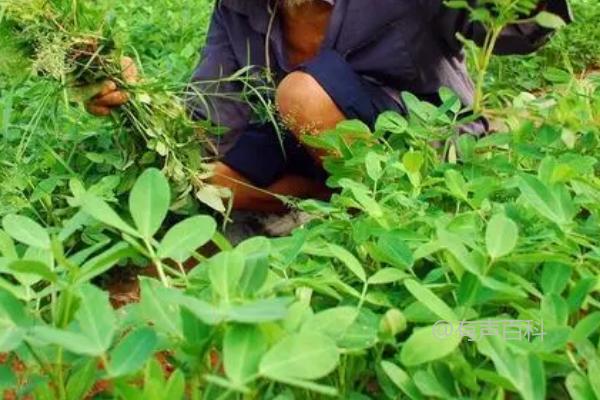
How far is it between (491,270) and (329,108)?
3.18ft

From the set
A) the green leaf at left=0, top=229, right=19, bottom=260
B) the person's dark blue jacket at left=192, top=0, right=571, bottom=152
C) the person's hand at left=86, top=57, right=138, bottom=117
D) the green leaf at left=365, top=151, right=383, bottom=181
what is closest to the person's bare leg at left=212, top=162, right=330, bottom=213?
the person's dark blue jacket at left=192, top=0, right=571, bottom=152

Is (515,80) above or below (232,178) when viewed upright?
below

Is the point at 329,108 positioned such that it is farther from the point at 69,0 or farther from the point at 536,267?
the point at 536,267

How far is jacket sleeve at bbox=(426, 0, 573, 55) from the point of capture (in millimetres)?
1814

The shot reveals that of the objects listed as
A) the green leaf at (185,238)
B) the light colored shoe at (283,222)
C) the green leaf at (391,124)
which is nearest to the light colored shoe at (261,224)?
the light colored shoe at (283,222)

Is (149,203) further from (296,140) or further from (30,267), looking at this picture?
(296,140)

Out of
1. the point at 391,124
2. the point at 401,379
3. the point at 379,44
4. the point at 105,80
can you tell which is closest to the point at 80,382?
the point at 401,379

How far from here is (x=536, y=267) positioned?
3.46 ft

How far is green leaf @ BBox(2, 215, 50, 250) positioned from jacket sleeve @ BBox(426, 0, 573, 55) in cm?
104

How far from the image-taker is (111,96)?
1.67 meters

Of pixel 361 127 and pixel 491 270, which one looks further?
pixel 361 127

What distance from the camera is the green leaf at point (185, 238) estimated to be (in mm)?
944

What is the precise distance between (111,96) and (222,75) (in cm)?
45

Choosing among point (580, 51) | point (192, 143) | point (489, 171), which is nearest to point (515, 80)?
point (580, 51)
